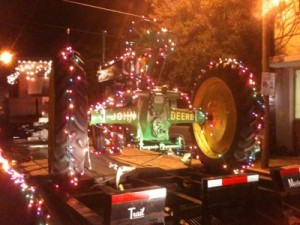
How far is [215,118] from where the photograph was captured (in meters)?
5.63

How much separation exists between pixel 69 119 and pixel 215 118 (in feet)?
6.24

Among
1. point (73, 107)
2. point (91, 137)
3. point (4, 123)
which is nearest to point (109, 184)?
point (73, 107)

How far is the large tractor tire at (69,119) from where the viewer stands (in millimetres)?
4828

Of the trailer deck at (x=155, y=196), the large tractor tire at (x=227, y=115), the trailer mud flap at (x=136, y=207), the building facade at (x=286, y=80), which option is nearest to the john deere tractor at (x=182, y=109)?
the large tractor tire at (x=227, y=115)

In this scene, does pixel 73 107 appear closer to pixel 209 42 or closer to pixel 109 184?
pixel 109 184

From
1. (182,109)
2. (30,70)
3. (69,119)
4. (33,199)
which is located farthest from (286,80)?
(33,199)

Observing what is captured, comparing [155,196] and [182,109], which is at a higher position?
[182,109]

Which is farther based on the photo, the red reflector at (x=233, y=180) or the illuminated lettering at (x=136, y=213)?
the red reflector at (x=233, y=180)

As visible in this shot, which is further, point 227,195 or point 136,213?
point 227,195

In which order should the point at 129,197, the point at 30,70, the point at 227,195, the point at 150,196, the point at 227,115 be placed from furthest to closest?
the point at 30,70
the point at 227,115
the point at 227,195
the point at 150,196
the point at 129,197

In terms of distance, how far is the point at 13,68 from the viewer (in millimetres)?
13922

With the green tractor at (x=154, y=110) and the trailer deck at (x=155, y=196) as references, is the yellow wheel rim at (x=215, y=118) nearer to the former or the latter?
the green tractor at (x=154, y=110)

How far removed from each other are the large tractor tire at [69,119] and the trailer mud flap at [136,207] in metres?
1.44

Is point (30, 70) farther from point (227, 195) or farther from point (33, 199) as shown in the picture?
point (33, 199)
